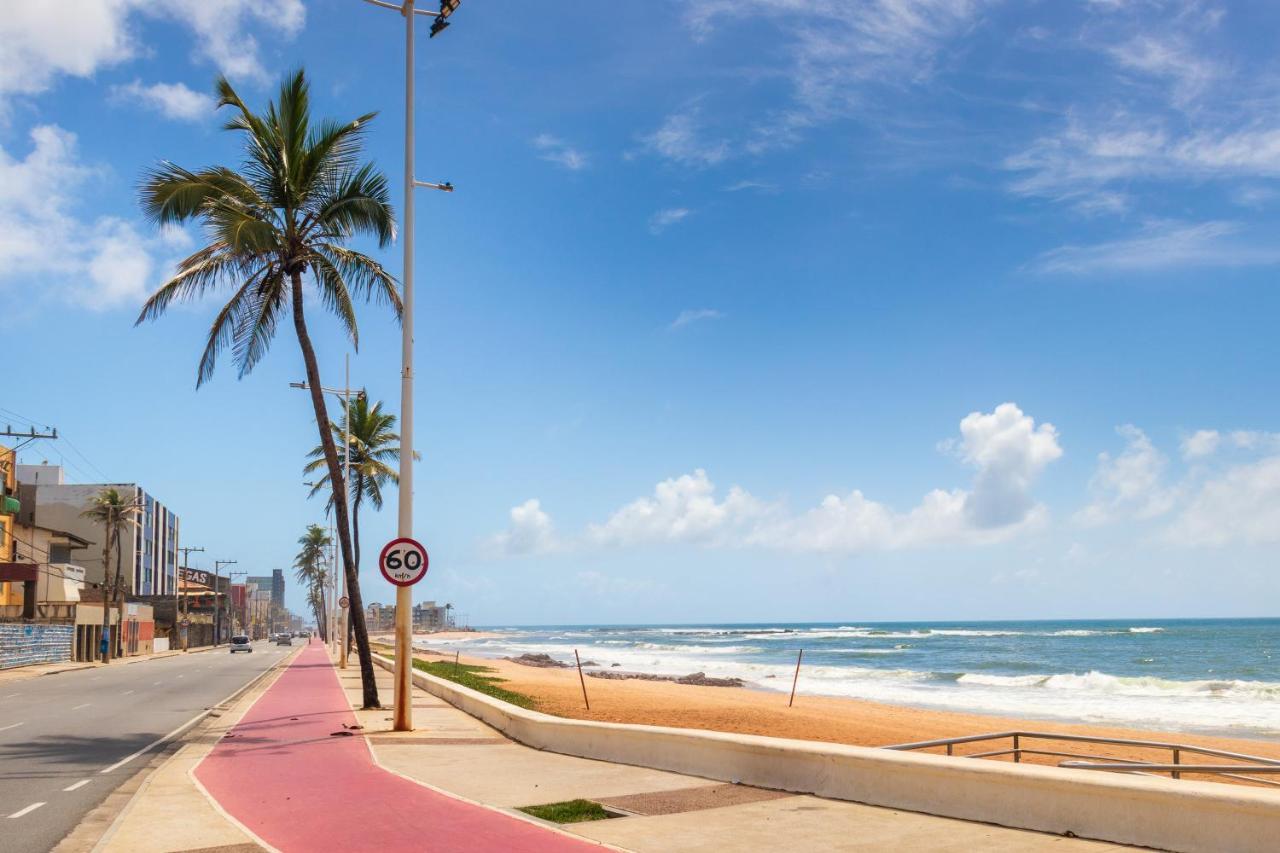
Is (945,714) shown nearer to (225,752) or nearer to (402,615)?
(402,615)

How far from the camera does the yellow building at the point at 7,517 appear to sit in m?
60.4

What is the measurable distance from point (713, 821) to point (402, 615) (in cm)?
899

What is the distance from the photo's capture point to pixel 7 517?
208ft

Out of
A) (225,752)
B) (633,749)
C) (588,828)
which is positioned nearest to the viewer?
(588,828)

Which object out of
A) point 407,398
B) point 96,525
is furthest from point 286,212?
point 96,525

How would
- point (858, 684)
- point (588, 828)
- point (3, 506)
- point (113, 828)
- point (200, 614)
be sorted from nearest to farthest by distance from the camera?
point (588, 828) < point (113, 828) < point (858, 684) < point (3, 506) < point (200, 614)

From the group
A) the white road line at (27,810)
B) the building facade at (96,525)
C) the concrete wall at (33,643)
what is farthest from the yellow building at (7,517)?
the white road line at (27,810)

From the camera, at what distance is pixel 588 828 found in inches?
332

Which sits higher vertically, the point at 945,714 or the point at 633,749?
the point at 633,749

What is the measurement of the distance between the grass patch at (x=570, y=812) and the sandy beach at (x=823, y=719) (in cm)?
1244

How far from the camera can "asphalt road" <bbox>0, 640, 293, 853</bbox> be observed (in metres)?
10.4

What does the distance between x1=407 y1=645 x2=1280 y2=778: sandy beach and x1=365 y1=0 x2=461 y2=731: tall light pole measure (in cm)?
780

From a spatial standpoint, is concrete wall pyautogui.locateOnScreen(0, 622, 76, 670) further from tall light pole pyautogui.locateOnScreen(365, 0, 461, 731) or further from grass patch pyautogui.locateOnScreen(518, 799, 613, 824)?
grass patch pyautogui.locateOnScreen(518, 799, 613, 824)

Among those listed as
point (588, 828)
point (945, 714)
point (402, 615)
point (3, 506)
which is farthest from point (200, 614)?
point (588, 828)
